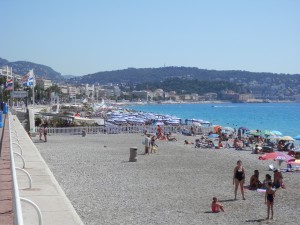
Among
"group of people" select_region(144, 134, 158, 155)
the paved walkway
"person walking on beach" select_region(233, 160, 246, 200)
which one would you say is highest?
the paved walkway

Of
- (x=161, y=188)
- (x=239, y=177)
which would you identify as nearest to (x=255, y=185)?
(x=239, y=177)

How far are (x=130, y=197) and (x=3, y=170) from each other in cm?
700

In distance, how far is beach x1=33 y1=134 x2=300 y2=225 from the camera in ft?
42.0

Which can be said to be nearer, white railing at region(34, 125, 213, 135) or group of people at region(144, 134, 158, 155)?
group of people at region(144, 134, 158, 155)

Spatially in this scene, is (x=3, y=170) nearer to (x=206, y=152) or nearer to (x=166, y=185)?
(x=166, y=185)

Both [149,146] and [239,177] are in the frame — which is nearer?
[239,177]

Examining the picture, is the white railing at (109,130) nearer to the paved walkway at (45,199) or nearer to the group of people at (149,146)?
the group of people at (149,146)

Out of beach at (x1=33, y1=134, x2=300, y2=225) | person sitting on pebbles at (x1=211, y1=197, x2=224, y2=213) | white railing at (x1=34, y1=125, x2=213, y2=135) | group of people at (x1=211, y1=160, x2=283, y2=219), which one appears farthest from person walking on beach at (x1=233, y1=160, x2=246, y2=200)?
white railing at (x1=34, y1=125, x2=213, y2=135)

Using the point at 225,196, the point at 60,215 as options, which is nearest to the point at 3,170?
the point at 60,215

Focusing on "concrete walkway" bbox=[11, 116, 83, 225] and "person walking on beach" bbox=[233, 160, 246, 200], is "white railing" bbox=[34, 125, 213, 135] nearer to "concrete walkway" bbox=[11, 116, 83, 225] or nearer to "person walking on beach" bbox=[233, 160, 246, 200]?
"person walking on beach" bbox=[233, 160, 246, 200]

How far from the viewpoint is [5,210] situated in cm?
598

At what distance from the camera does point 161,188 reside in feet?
55.5

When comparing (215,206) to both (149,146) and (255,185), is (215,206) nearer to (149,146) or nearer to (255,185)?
(255,185)

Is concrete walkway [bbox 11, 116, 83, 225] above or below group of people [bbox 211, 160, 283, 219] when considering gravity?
above
